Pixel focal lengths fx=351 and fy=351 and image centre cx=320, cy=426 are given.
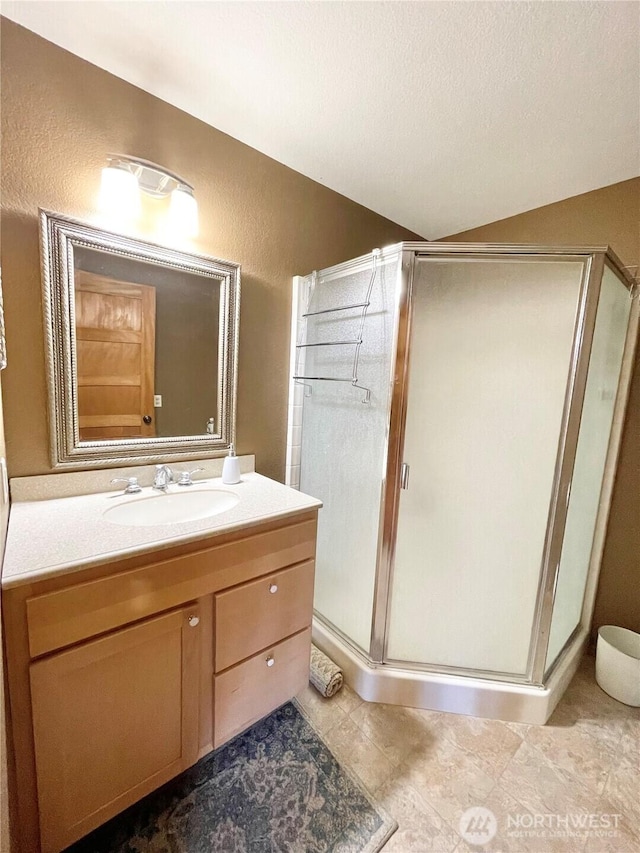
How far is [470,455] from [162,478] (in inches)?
47.3

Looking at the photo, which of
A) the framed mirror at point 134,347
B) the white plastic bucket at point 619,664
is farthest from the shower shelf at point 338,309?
the white plastic bucket at point 619,664

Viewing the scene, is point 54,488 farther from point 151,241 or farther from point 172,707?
point 151,241

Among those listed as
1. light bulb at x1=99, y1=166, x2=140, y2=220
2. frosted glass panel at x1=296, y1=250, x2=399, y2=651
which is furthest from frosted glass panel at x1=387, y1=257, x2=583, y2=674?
light bulb at x1=99, y1=166, x2=140, y2=220

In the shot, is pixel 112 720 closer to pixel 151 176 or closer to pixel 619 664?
pixel 151 176

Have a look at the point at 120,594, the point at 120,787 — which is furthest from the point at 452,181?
the point at 120,787

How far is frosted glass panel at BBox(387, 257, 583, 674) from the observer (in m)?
1.29

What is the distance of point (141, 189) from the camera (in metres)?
1.24

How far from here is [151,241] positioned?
1288 mm

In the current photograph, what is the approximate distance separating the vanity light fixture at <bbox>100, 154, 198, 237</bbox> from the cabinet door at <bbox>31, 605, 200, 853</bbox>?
1345 mm

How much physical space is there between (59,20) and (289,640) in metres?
2.06

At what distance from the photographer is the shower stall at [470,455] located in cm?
129

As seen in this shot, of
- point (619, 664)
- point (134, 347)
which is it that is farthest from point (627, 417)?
point (134, 347)

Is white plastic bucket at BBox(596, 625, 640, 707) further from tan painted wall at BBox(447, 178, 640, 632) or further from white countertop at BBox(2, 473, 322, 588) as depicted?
white countertop at BBox(2, 473, 322, 588)

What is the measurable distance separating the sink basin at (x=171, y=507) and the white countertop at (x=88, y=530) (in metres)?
0.03
